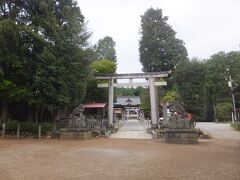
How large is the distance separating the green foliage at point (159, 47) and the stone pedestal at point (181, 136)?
27834 millimetres

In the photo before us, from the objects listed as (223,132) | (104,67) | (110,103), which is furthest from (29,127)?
(104,67)

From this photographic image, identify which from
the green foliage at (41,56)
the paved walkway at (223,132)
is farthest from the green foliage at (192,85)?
the green foliage at (41,56)

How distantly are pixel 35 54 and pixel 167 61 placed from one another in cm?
2791

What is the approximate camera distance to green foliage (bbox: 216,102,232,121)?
127ft

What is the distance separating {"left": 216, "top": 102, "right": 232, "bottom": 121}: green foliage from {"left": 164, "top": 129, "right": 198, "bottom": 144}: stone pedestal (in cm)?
2508

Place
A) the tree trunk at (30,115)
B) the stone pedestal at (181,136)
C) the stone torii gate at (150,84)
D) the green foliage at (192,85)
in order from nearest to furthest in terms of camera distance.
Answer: the stone pedestal at (181,136)
the tree trunk at (30,115)
the stone torii gate at (150,84)
the green foliage at (192,85)

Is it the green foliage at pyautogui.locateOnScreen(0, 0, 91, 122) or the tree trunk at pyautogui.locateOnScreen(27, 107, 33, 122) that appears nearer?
the green foliage at pyautogui.locateOnScreen(0, 0, 91, 122)

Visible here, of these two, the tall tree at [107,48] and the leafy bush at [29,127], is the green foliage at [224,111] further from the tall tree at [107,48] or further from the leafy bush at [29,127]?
the leafy bush at [29,127]

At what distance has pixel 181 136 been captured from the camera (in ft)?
52.3

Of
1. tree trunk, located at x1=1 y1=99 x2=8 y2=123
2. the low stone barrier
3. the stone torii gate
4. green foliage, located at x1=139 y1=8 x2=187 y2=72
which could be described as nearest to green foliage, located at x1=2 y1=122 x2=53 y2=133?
tree trunk, located at x1=1 y1=99 x2=8 y2=123

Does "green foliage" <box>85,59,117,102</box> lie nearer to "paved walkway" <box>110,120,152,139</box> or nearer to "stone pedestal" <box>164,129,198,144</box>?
"paved walkway" <box>110,120,152,139</box>

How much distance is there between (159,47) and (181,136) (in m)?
29.3

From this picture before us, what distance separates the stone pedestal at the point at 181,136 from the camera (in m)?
15.7

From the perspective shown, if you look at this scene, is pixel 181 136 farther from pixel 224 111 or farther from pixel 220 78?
pixel 220 78
